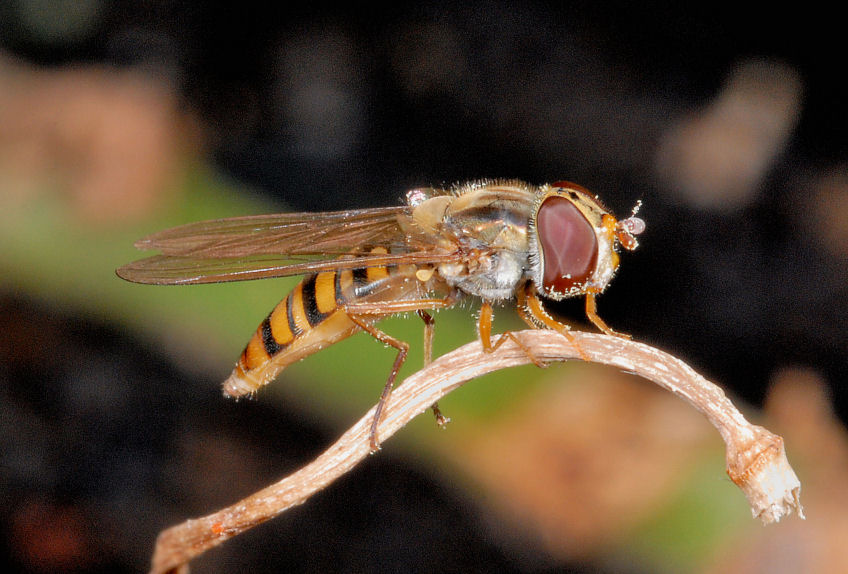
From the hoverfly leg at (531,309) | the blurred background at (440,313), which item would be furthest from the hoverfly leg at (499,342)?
the blurred background at (440,313)

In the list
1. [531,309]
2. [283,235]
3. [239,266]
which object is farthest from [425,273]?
[239,266]

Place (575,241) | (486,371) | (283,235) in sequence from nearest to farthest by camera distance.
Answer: (486,371) → (575,241) → (283,235)

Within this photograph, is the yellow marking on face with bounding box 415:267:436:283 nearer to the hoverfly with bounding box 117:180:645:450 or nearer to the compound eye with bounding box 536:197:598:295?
the hoverfly with bounding box 117:180:645:450

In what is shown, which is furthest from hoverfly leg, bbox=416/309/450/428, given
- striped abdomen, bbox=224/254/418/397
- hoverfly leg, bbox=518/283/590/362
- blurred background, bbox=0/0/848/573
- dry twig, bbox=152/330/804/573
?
dry twig, bbox=152/330/804/573

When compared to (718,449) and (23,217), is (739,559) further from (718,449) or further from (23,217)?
(23,217)

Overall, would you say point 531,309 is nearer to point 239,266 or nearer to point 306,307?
point 306,307

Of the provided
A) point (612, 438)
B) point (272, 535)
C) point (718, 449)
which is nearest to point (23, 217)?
point (272, 535)

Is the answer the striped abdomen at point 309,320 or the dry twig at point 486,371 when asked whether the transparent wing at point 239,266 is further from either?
the dry twig at point 486,371
